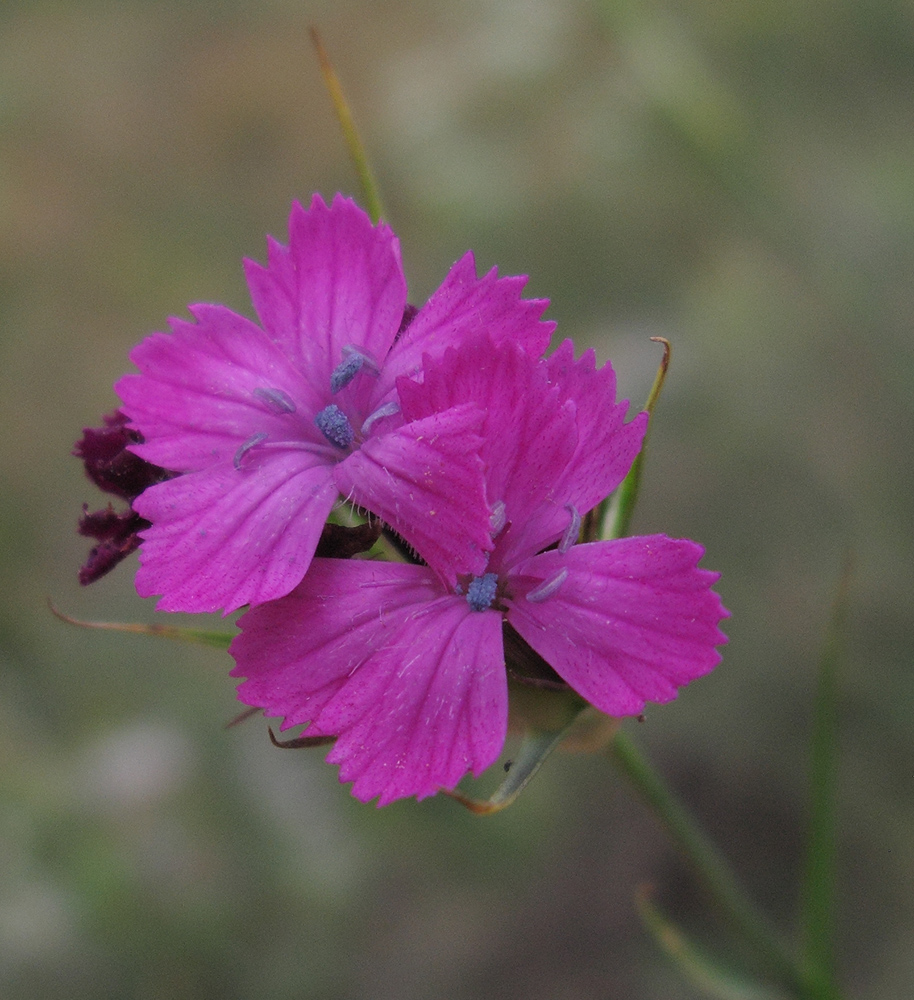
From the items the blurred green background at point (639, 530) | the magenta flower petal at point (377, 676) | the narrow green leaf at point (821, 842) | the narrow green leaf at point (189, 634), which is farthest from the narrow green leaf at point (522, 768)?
the blurred green background at point (639, 530)

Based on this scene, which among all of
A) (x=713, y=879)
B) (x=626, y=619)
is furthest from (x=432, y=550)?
(x=713, y=879)

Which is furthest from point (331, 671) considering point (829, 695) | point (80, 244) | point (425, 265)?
point (80, 244)

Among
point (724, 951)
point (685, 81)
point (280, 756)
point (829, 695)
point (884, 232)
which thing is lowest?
point (724, 951)

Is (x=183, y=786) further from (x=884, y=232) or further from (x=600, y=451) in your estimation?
(x=884, y=232)

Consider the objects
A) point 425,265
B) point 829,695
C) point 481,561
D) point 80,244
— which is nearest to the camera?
point 481,561

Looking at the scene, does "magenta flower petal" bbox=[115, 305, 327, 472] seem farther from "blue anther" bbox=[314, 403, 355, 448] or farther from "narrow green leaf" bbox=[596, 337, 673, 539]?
"narrow green leaf" bbox=[596, 337, 673, 539]

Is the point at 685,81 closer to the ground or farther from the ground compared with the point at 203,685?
farther from the ground

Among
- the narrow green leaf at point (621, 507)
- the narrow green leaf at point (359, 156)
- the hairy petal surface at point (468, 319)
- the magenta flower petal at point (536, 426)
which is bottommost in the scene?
the narrow green leaf at point (621, 507)

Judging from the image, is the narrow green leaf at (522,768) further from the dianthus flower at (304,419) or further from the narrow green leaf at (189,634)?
the narrow green leaf at (189,634)
